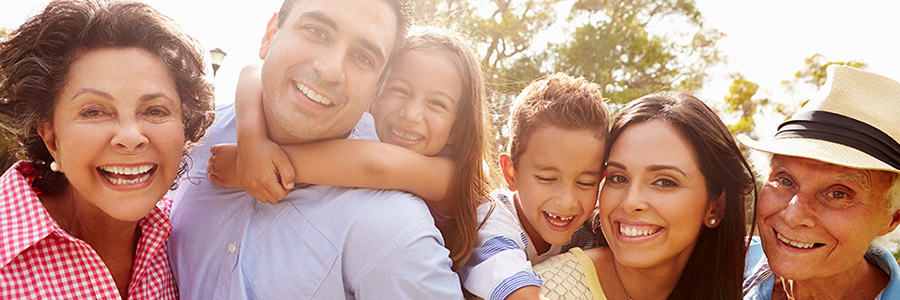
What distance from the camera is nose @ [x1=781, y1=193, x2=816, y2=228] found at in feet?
9.33

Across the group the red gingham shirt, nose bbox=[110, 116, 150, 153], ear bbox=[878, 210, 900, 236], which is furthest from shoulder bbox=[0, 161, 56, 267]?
ear bbox=[878, 210, 900, 236]

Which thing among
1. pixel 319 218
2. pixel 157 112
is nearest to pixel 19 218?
pixel 157 112

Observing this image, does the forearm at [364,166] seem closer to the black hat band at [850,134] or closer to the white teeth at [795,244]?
the white teeth at [795,244]

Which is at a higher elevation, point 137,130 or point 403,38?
point 403,38

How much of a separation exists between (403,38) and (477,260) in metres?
1.10

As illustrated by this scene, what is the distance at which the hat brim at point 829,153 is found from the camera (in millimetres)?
2682

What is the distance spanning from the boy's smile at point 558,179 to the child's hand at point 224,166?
143 cm

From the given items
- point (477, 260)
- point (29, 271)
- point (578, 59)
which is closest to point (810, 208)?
point (477, 260)

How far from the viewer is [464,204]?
2.73 metres

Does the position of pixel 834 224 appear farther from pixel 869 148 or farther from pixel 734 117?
pixel 734 117

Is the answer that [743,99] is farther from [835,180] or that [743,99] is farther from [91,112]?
[91,112]

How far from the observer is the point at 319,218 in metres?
2.36

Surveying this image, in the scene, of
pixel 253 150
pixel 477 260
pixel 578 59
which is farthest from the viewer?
pixel 578 59

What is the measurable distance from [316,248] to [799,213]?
7.50 ft
